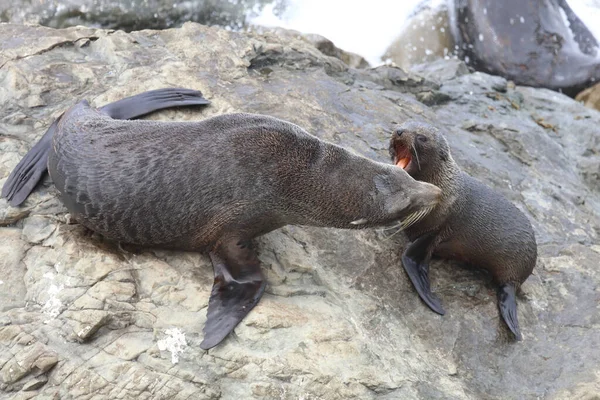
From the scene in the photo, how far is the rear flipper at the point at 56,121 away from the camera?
213 inches

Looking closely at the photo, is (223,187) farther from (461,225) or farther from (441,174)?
(461,225)

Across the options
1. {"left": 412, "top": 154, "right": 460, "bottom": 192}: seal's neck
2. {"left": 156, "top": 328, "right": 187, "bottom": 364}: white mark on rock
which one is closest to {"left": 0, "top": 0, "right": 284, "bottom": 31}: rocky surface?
{"left": 412, "top": 154, "right": 460, "bottom": 192}: seal's neck

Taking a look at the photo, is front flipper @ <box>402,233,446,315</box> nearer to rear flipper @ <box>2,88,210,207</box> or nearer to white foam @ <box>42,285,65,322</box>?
rear flipper @ <box>2,88,210,207</box>

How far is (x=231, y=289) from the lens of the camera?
487 centimetres

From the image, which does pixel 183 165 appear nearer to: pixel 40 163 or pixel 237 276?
pixel 237 276

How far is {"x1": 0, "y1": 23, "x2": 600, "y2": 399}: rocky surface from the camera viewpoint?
4.42 meters

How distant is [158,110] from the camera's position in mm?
6348

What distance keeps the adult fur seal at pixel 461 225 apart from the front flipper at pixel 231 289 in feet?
4.69

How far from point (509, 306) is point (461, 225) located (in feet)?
2.66

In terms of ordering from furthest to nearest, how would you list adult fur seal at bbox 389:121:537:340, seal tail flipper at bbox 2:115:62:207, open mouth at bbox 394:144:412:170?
open mouth at bbox 394:144:412:170 < adult fur seal at bbox 389:121:537:340 < seal tail flipper at bbox 2:115:62:207

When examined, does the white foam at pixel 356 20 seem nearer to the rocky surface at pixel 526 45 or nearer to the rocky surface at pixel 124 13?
the rocky surface at pixel 124 13

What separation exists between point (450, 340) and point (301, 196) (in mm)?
1613

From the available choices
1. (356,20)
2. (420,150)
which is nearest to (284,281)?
(420,150)

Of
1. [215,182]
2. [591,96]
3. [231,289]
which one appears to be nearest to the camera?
[231,289]
